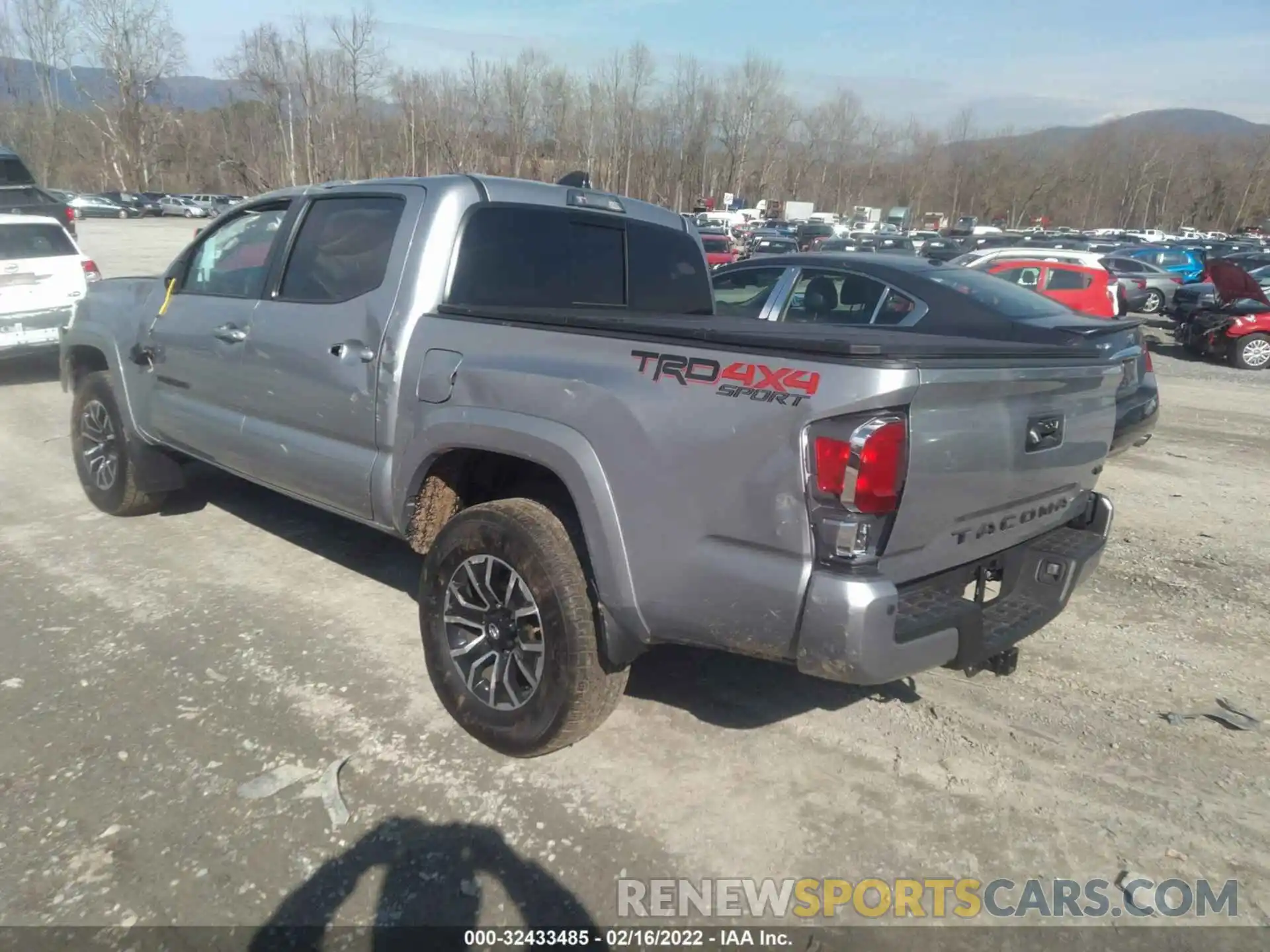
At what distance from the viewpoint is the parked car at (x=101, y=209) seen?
2132 inches

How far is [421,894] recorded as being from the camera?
8.58ft

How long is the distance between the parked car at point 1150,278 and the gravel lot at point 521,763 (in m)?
21.9

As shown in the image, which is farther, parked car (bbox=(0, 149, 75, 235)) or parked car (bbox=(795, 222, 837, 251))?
parked car (bbox=(795, 222, 837, 251))

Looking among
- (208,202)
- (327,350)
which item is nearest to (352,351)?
(327,350)

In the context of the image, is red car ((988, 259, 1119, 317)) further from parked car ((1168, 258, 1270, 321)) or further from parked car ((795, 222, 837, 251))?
parked car ((795, 222, 837, 251))

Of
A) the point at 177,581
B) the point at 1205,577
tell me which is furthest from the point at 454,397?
the point at 1205,577

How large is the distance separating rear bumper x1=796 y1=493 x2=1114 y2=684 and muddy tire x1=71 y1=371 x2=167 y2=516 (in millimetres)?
4533

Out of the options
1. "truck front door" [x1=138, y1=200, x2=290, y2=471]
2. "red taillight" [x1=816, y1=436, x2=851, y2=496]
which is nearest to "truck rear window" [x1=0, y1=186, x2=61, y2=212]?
"truck front door" [x1=138, y1=200, x2=290, y2=471]

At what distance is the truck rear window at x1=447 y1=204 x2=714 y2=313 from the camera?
→ 3.73 metres

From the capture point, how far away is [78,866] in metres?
2.66

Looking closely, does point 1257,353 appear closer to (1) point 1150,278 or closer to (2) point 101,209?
(1) point 1150,278

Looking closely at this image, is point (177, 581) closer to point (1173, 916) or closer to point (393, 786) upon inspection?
point (393, 786)

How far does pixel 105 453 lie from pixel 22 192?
1026 cm

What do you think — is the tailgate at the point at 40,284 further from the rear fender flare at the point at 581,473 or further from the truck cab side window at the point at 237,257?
the rear fender flare at the point at 581,473
